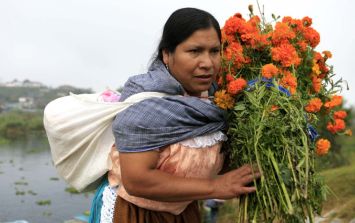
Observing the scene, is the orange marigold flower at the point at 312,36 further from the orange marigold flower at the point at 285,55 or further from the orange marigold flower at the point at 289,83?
the orange marigold flower at the point at 289,83

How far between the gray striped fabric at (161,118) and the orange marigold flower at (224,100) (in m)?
0.03

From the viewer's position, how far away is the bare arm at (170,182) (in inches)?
66.7

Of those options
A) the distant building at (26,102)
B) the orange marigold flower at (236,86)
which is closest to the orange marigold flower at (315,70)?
the orange marigold flower at (236,86)

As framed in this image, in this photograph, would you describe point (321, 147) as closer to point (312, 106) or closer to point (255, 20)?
point (312, 106)

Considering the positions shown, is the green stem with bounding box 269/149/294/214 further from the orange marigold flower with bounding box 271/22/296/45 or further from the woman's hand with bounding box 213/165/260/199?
the orange marigold flower with bounding box 271/22/296/45

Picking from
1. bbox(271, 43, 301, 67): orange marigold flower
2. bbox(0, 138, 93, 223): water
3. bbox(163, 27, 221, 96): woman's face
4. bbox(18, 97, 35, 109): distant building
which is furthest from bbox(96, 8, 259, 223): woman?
bbox(18, 97, 35, 109): distant building

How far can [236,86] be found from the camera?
5.78 feet

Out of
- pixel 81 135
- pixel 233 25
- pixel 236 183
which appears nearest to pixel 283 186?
pixel 236 183

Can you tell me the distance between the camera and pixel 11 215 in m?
18.3

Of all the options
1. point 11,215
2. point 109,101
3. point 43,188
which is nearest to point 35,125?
point 43,188

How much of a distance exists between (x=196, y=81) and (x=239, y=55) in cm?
21

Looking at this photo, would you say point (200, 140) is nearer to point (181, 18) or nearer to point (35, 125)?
point (181, 18)

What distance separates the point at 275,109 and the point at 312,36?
606mm

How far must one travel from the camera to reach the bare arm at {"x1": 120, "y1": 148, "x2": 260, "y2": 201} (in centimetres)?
169
